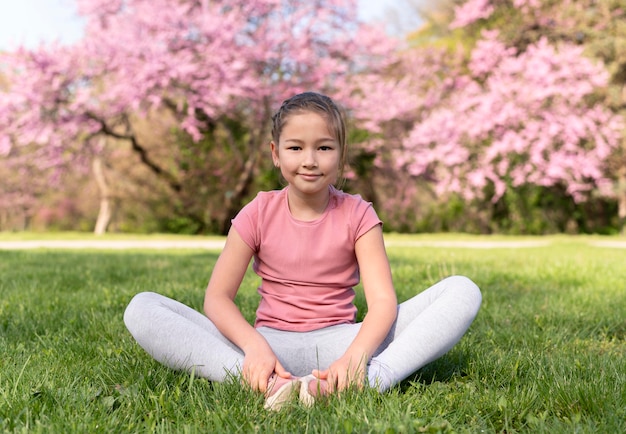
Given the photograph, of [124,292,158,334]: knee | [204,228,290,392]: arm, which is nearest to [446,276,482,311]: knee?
[204,228,290,392]: arm

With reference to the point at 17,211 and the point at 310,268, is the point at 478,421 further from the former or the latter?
the point at 17,211

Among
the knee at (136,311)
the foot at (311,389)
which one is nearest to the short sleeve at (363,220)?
the foot at (311,389)

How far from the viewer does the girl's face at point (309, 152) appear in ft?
7.41

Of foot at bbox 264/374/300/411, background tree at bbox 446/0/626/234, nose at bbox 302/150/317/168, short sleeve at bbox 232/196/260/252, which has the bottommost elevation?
foot at bbox 264/374/300/411

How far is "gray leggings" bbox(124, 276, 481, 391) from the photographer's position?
6.90 feet

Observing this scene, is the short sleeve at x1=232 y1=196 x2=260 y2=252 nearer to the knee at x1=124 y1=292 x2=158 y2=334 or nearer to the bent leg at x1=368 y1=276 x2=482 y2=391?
the knee at x1=124 y1=292 x2=158 y2=334

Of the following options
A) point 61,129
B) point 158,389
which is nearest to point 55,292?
point 158,389

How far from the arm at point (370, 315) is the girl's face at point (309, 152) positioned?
290mm

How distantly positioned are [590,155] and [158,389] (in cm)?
1255

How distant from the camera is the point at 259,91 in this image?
13117 mm

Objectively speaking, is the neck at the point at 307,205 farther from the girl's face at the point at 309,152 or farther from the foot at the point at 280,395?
the foot at the point at 280,395

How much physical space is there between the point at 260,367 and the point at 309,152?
788 millimetres

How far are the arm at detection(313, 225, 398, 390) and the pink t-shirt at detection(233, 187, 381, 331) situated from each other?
68 mm

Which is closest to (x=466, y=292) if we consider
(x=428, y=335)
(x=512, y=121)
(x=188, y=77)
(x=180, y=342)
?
(x=428, y=335)
